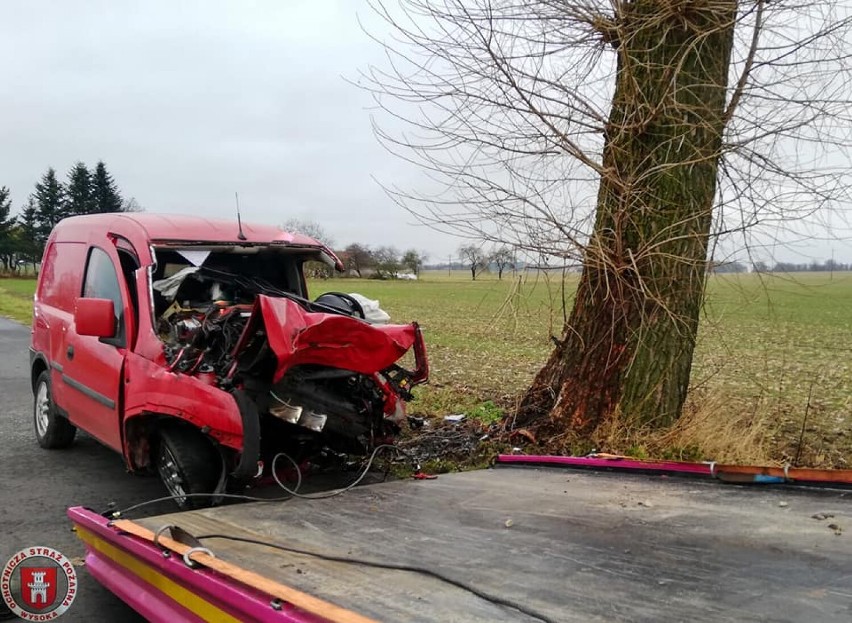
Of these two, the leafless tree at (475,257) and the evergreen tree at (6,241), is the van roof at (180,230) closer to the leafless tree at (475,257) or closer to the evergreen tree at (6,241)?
the leafless tree at (475,257)

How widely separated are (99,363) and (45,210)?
266 ft

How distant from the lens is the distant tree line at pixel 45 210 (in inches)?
2719

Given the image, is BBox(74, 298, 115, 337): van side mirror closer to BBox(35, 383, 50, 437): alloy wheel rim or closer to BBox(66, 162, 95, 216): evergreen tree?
BBox(35, 383, 50, 437): alloy wheel rim

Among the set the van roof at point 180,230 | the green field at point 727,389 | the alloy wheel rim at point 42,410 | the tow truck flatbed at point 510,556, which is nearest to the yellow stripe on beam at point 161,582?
the tow truck flatbed at point 510,556

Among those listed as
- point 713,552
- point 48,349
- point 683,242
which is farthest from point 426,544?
point 48,349

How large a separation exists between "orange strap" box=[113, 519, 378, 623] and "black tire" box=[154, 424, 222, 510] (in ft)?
4.71

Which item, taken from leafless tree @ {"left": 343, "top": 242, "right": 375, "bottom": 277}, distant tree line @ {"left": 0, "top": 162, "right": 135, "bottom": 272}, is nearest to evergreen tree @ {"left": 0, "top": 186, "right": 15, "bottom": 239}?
distant tree line @ {"left": 0, "top": 162, "right": 135, "bottom": 272}

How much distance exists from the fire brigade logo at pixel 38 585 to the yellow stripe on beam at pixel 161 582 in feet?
0.68

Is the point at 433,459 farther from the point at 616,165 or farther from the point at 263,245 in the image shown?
the point at 616,165

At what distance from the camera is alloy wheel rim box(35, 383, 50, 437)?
22.4 feet

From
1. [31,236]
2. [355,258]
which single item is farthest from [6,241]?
[355,258]

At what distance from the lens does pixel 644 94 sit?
606cm

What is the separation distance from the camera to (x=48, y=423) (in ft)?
22.3

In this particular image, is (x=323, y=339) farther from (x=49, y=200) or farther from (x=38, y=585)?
(x=49, y=200)
